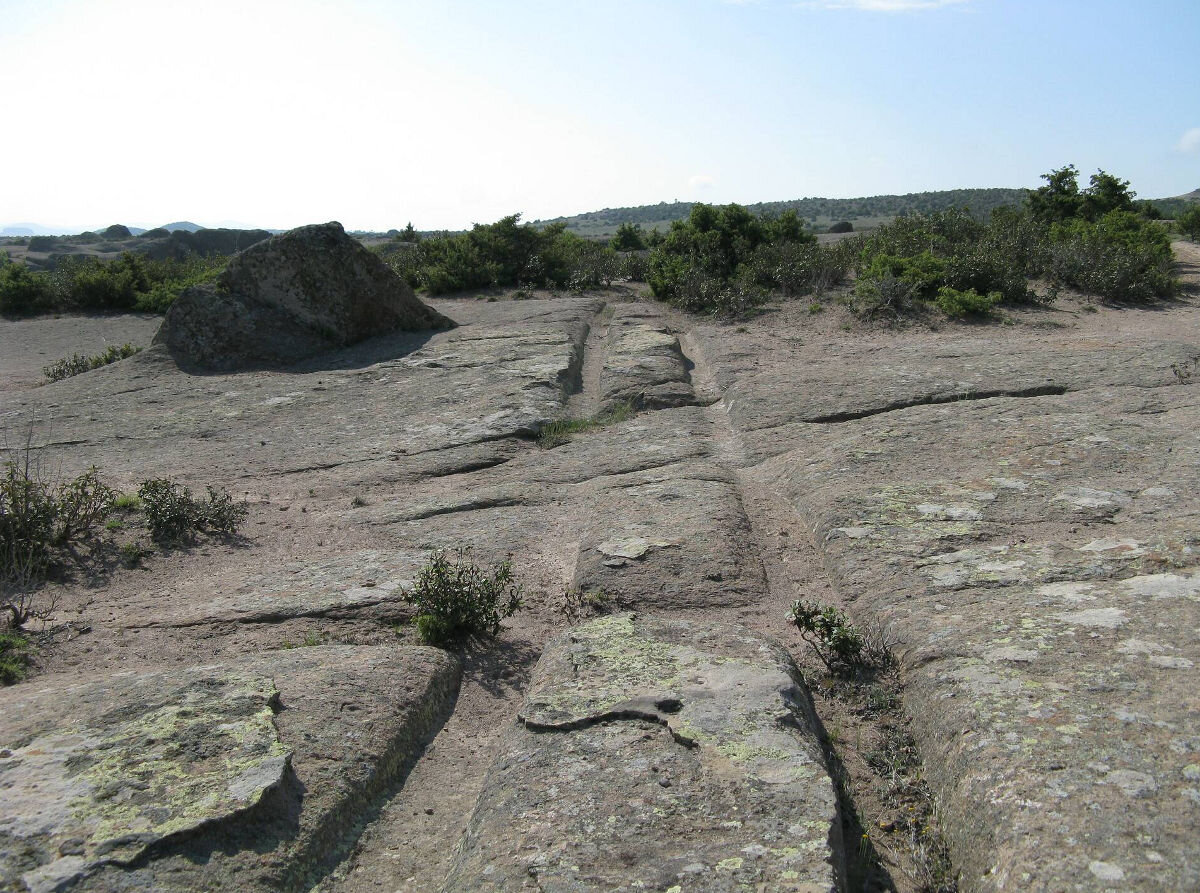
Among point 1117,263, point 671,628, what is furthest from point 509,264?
point 671,628

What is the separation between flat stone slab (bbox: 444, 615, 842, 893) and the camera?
2164mm

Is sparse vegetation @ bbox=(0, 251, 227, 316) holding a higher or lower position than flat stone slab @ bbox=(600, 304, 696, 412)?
higher

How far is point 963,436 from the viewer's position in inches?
209

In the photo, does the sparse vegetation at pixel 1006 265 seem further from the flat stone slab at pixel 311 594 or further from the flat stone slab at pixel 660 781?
the flat stone slab at pixel 660 781

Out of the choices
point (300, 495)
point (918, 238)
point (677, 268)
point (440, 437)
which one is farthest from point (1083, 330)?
point (300, 495)

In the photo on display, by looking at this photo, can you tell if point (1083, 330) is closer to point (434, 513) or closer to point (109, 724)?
point (434, 513)

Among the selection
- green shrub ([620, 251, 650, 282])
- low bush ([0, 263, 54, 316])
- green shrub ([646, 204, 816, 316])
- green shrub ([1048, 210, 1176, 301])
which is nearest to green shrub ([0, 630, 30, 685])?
green shrub ([646, 204, 816, 316])

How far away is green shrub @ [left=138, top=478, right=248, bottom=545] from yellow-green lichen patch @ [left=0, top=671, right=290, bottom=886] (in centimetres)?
220

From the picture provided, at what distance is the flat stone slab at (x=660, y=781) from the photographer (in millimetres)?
2164

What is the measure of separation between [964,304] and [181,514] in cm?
749

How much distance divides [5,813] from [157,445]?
16.8 feet

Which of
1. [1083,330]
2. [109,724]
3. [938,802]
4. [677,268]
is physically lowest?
[938,802]

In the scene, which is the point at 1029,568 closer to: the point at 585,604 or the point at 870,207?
the point at 585,604

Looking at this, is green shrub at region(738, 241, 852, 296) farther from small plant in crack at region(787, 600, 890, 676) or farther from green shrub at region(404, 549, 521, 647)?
small plant in crack at region(787, 600, 890, 676)
